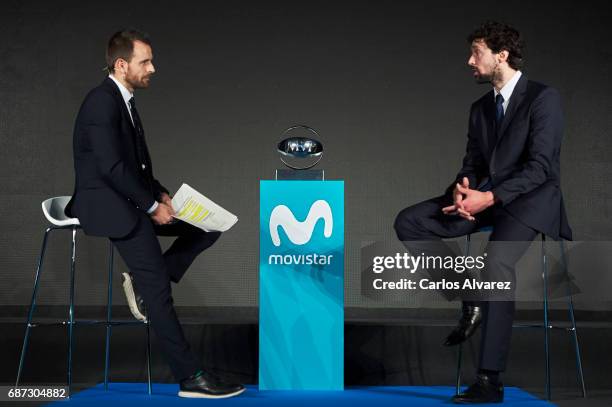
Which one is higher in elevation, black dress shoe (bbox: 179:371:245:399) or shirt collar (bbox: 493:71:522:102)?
shirt collar (bbox: 493:71:522:102)

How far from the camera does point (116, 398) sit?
130 inches

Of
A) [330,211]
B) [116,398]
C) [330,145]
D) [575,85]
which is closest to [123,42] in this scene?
[330,211]

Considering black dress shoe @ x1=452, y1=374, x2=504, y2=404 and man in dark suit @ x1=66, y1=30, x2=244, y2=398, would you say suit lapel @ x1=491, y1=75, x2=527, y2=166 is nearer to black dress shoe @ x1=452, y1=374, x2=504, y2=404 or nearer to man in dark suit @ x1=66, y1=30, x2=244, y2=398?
black dress shoe @ x1=452, y1=374, x2=504, y2=404

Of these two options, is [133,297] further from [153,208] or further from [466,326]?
[466,326]

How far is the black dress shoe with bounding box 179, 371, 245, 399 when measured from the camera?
324 centimetres

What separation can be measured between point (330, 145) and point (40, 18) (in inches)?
87.5

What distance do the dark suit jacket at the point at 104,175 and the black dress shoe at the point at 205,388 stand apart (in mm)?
674

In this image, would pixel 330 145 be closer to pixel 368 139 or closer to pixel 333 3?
pixel 368 139

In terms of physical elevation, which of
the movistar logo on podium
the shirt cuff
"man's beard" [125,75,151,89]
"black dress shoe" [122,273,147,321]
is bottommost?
"black dress shoe" [122,273,147,321]

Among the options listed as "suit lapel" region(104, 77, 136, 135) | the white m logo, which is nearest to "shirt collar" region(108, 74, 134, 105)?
"suit lapel" region(104, 77, 136, 135)

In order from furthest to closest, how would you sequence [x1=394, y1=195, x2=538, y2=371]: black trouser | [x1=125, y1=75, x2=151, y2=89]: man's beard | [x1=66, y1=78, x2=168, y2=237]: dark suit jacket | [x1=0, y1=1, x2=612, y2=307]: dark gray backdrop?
[x1=0, y1=1, x2=612, y2=307]: dark gray backdrop, [x1=125, y1=75, x2=151, y2=89]: man's beard, [x1=66, y1=78, x2=168, y2=237]: dark suit jacket, [x1=394, y1=195, x2=538, y2=371]: black trouser

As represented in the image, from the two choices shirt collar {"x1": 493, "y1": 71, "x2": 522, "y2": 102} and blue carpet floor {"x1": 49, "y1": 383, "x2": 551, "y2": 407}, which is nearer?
blue carpet floor {"x1": 49, "y1": 383, "x2": 551, "y2": 407}

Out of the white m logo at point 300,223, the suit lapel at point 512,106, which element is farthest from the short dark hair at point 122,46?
the suit lapel at point 512,106

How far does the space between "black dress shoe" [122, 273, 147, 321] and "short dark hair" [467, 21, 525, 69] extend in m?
1.88
